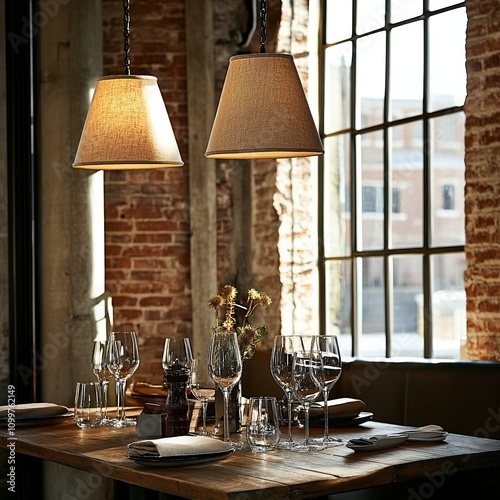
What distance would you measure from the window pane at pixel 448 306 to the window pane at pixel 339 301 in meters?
0.69

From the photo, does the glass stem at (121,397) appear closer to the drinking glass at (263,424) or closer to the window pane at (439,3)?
the drinking glass at (263,424)

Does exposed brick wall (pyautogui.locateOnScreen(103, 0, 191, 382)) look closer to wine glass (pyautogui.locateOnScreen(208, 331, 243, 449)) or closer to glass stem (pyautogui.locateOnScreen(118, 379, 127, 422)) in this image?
glass stem (pyautogui.locateOnScreen(118, 379, 127, 422))

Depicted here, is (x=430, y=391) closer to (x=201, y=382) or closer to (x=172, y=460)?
(x=201, y=382)

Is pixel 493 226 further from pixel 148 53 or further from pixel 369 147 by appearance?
pixel 148 53

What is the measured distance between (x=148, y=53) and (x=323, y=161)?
120 centimetres

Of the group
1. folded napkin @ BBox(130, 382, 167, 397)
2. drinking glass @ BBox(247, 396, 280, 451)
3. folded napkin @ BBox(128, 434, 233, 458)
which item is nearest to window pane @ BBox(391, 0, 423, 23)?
folded napkin @ BBox(130, 382, 167, 397)

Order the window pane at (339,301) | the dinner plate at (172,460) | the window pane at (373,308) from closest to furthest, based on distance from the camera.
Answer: the dinner plate at (172,460) < the window pane at (373,308) < the window pane at (339,301)

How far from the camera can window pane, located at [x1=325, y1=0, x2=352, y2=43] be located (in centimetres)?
531

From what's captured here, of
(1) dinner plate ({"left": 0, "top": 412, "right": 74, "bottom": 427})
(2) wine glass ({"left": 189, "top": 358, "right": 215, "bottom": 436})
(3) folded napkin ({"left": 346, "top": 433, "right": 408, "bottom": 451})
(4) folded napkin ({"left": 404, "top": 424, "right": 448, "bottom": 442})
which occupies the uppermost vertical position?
(2) wine glass ({"left": 189, "top": 358, "right": 215, "bottom": 436})

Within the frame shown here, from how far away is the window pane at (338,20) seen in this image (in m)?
5.31

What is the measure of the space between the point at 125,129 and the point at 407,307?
2.23 m

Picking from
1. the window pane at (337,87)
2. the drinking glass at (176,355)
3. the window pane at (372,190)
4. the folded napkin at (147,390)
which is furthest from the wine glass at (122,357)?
the window pane at (337,87)

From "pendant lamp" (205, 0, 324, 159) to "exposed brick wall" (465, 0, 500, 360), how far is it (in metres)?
1.61

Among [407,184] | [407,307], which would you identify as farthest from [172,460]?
[407,184]
